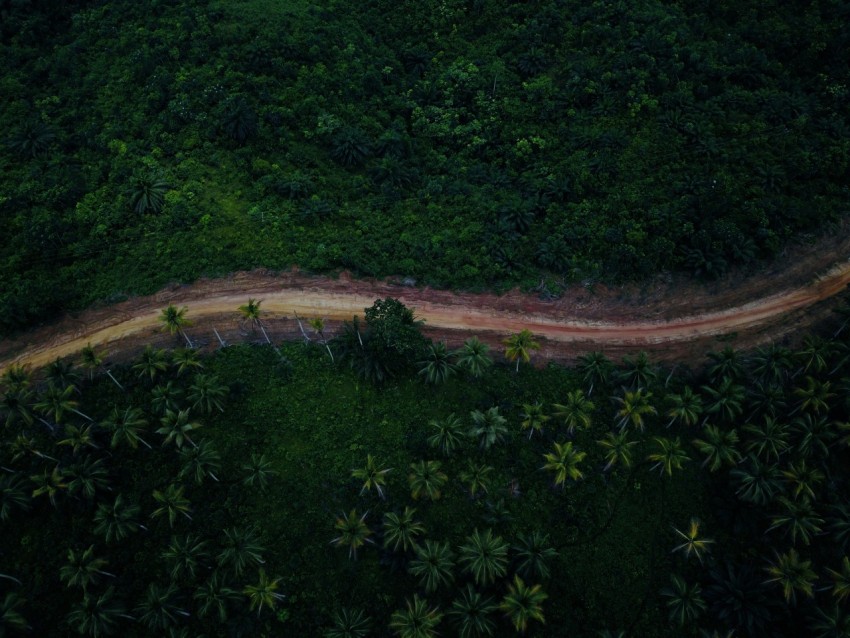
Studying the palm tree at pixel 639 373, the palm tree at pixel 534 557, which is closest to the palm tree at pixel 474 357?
the palm tree at pixel 639 373

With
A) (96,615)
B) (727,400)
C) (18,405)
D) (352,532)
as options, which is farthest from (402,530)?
(18,405)

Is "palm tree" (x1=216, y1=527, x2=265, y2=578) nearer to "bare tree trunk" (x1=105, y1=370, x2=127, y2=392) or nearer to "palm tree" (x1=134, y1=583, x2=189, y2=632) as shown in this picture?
"palm tree" (x1=134, y1=583, x2=189, y2=632)

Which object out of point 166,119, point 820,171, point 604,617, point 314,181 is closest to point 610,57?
point 820,171

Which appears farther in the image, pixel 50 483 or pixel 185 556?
pixel 50 483

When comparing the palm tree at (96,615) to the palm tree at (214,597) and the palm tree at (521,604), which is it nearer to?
the palm tree at (214,597)

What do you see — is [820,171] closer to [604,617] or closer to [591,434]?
[591,434]

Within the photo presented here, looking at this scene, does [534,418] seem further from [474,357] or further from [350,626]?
[350,626]

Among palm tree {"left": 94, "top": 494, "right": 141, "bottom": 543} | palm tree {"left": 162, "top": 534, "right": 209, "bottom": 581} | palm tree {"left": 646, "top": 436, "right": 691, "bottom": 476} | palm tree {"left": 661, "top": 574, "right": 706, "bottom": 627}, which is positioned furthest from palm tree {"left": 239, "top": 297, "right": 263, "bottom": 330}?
palm tree {"left": 661, "top": 574, "right": 706, "bottom": 627}
